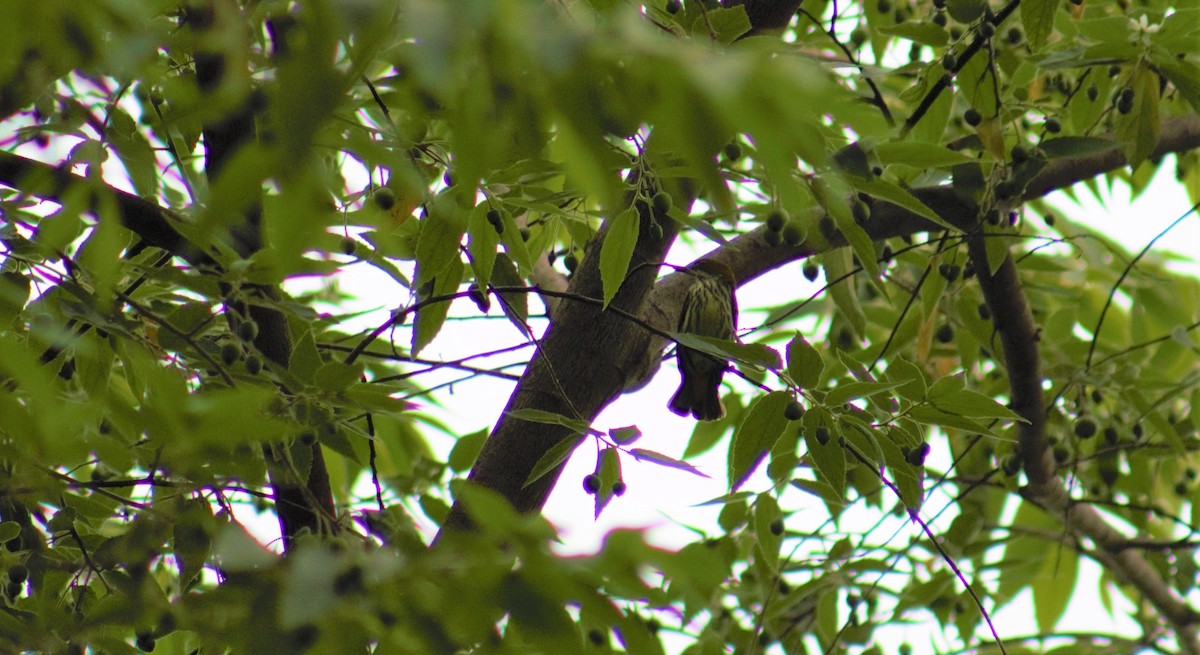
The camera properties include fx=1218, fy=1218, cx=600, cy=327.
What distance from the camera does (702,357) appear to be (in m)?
2.85

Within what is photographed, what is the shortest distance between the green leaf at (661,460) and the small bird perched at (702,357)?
2.86ft

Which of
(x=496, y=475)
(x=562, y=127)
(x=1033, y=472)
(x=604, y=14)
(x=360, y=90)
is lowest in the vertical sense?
(x=562, y=127)

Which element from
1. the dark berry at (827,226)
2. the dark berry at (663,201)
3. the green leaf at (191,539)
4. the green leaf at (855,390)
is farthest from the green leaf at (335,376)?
the dark berry at (827,226)

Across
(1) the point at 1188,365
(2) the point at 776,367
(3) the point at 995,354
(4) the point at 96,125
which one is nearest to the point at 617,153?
(2) the point at 776,367

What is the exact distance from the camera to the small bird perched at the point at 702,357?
9.29ft

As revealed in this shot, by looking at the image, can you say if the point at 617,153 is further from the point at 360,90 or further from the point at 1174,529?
the point at 1174,529

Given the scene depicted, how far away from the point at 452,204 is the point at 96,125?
1.64ft

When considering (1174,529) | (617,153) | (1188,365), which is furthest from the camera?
(1174,529)

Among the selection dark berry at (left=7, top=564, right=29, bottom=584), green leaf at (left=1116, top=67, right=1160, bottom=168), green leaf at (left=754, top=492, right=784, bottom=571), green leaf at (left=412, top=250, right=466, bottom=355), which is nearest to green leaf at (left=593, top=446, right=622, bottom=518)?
green leaf at (left=412, top=250, right=466, bottom=355)

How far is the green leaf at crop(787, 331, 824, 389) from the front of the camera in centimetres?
185

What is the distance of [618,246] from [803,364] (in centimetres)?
34

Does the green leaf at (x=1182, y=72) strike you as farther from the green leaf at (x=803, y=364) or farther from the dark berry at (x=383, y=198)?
the dark berry at (x=383, y=198)

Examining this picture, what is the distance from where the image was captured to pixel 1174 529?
4.16m

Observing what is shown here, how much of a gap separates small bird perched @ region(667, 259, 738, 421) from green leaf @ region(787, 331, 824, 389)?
84 centimetres
